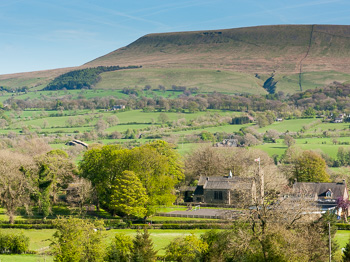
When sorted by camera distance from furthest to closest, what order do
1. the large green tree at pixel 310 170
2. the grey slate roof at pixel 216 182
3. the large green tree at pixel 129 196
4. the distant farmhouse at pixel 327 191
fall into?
the large green tree at pixel 310 170
the grey slate roof at pixel 216 182
the distant farmhouse at pixel 327 191
the large green tree at pixel 129 196

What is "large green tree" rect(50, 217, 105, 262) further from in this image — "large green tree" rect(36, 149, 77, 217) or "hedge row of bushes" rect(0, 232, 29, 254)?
"large green tree" rect(36, 149, 77, 217)

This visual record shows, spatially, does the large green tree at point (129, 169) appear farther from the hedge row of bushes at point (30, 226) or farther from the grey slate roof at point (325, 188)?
the grey slate roof at point (325, 188)

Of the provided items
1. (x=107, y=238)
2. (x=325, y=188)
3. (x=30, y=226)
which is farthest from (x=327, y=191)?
(x=30, y=226)

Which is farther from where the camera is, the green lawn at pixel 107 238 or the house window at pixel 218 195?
the house window at pixel 218 195

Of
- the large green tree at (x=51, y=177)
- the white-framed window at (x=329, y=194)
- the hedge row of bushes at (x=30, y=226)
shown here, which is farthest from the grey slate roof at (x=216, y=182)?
the hedge row of bushes at (x=30, y=226)

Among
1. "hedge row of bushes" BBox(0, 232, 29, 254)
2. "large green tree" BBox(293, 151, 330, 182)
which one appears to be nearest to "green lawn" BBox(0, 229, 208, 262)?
"hedge row of bushes" BBox(0, 232, 29, 254)

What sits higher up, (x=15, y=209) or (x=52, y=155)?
(x=52, y=155)

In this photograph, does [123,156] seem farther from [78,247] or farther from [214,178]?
[78,247]

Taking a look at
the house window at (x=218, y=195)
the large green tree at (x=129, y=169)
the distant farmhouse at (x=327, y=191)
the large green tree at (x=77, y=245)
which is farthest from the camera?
the house window at (x=218, y=195)

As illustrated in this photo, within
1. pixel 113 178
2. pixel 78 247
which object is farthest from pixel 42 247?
pixel 113 178
